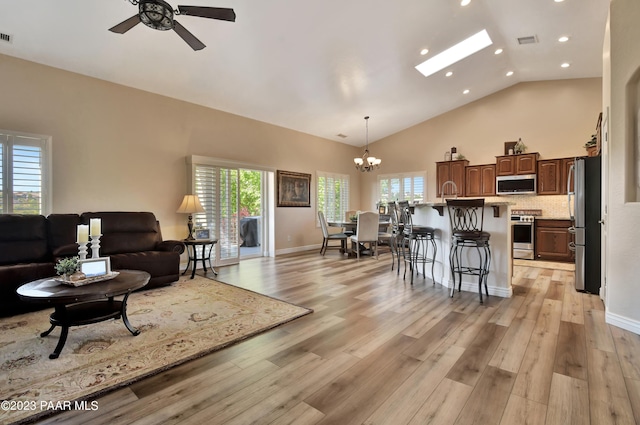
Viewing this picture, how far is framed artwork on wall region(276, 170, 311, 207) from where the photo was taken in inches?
285

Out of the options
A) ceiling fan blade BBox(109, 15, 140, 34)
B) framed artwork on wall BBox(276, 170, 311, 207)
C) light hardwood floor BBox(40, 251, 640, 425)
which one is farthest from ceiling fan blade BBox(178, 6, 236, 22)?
framed artwork on wall BBox(276, 170, 311, 207)

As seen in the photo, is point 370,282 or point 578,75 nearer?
point 370,282

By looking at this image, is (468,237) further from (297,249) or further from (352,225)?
(297,249)

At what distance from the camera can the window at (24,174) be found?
150 inches

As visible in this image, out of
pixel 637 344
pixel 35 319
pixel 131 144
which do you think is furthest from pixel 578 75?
pixel 35 319

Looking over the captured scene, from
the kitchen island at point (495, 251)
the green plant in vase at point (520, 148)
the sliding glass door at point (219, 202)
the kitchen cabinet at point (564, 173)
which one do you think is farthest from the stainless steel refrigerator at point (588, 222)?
the sliding glass door at point (219, 202)

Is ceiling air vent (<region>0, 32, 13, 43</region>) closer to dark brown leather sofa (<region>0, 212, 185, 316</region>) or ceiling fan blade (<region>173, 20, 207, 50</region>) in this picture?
dark brown leather sofa (<region>0, 212, 185, 316</region>)

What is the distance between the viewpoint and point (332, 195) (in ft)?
28.6

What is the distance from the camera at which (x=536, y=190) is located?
259 inches

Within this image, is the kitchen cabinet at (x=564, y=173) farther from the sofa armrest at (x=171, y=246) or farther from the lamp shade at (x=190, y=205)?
the sofa armrest at (x=171, y=246)

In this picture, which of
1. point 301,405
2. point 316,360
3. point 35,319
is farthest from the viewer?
point 35,319

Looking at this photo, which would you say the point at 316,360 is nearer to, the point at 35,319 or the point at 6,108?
the point at 35,319

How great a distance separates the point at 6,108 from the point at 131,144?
4.69 ft

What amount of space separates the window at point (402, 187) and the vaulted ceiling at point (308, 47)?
251 centimetres
